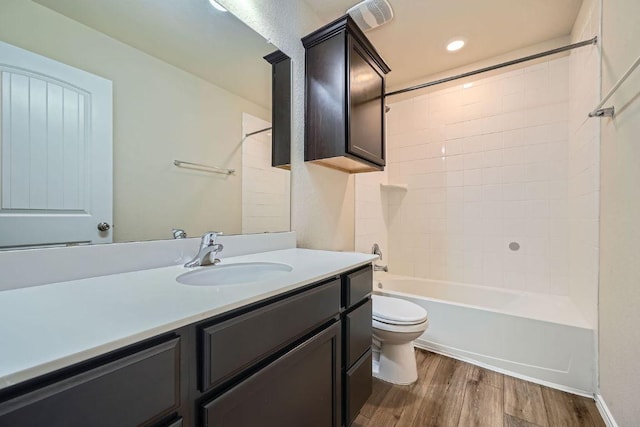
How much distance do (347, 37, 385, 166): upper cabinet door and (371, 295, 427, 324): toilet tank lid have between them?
0.98 m

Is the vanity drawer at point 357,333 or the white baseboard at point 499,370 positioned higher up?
the vanity drawer at point 357,333

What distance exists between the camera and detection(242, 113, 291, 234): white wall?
145 cm

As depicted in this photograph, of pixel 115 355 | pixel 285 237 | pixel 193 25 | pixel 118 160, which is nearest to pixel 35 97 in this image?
pixel 118 160

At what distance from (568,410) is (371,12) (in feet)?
8.60

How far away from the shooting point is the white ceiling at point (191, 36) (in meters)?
0.95

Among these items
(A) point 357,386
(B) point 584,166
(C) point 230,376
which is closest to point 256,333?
(C) point 230,376

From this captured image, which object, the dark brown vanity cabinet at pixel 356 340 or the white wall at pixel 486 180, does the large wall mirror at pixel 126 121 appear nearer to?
the dark brown vanity cabinet at pixel 356 340

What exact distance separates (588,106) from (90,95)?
2.63m

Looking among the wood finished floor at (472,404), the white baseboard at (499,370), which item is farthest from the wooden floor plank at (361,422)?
the white baseboard at (499,370)

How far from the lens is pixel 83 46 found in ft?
2.95

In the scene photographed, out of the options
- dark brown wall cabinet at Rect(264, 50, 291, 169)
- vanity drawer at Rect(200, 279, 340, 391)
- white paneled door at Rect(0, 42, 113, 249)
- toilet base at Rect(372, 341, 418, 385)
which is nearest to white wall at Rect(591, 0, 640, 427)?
toilet base at Rect(372, 341, 418, 385)

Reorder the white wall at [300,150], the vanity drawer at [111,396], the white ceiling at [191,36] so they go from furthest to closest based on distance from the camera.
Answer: the white wall at [300,150]
the white ceiling at [191,36]
the vanity drawer at [111,396]

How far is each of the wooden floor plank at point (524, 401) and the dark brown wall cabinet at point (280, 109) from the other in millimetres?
1855

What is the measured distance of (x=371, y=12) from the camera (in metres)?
1.80
